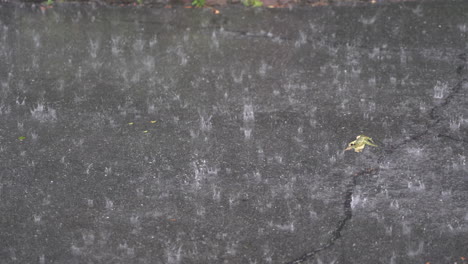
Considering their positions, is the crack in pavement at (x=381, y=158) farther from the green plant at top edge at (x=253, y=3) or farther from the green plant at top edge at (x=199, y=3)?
the green plant at top edge at (x=199, y=3)

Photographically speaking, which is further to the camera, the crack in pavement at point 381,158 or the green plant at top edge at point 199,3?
the green plant at top edge at point 199,3

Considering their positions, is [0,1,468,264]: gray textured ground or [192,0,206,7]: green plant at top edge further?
[192,0,206,7]: green plant at top edge

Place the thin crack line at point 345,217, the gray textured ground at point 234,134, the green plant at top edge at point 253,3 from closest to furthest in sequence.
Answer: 1. the thin crack line at point 345,217
2. the gray textured ground at point 234,134
3. the green plant at top edge at point 253,3

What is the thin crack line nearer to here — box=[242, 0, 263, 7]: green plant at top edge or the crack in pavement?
the crack in pavement

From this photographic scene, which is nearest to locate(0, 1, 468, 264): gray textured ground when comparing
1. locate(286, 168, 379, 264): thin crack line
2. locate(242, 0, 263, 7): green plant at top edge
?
locate(286, 168, 379, 264): thin crack line

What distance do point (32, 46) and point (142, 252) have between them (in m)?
3.88

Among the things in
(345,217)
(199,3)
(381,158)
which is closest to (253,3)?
(199,3)

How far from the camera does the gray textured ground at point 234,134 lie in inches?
152

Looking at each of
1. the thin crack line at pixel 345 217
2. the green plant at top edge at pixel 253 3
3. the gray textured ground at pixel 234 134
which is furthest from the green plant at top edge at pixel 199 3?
the thin crack line at pixel 345 217

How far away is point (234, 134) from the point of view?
5102 mm

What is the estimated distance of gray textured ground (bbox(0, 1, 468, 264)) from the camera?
12.7 feet

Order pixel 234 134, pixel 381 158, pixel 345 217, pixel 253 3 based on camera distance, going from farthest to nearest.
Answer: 1. pixel 253 3
2. pixel 234 134
3. pixel 381 158
4. pixel 345 217

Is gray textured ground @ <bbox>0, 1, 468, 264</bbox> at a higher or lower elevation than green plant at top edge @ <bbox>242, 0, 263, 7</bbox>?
lower

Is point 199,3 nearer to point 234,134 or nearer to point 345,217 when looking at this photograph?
point 234,134
